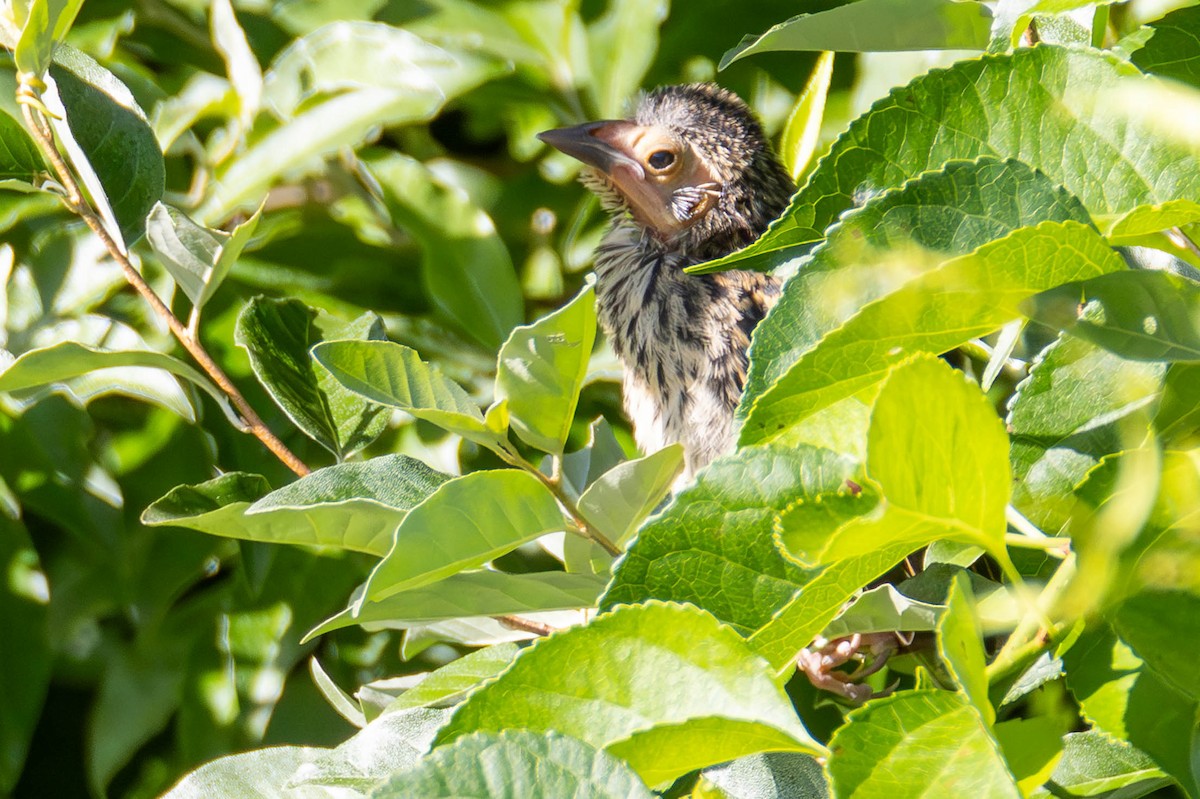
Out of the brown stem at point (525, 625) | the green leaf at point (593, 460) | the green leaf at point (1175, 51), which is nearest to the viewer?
the green leaf at point (1175, 51)

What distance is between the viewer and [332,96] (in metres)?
1.40

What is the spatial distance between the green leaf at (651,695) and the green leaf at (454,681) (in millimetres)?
329

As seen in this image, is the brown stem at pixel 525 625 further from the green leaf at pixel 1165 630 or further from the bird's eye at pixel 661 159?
the bird's eye at pixel 661 159

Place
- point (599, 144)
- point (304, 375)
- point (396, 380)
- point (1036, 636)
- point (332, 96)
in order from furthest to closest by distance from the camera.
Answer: point (599, 144) → point (332, 96) → point (304, 375) → point (396, 380) → point (1036, 636)

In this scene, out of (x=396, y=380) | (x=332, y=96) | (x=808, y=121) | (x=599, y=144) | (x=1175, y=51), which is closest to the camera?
(x=1175, y=51)

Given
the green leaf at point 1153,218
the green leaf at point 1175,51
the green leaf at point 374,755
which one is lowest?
the green leaf at point 374,755

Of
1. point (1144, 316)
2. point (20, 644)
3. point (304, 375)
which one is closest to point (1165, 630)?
point (1144, 316)

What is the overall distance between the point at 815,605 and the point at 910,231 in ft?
0.59

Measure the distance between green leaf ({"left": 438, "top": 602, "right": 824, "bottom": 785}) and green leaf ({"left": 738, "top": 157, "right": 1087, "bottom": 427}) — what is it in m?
0.14

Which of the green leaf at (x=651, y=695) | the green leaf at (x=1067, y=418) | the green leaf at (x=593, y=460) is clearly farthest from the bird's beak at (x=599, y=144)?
the green leaf at (x=651, y=695)

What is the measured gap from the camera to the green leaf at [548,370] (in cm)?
73

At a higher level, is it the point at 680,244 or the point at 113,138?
the point at 113,138

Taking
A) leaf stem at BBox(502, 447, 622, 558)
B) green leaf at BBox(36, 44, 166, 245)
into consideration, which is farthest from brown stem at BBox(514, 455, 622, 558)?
green leaf at BBox(36, 44, 166, 245)

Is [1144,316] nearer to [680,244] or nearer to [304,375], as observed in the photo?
[304,375]
